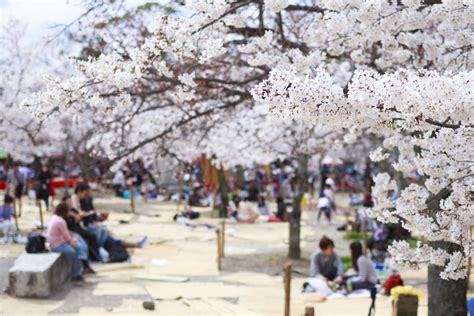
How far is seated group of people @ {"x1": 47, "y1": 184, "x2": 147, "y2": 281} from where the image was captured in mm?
11242

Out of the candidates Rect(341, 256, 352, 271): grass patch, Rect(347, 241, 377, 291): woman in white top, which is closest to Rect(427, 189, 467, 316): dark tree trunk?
Answer: Rect(347, 241, 377, 291): woman in white top

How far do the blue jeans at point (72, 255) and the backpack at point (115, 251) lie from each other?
2.21 m

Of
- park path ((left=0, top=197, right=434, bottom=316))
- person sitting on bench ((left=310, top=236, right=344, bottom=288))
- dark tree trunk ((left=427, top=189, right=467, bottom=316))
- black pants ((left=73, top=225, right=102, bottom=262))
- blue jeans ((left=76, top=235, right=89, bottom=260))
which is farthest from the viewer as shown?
black pants ((left=73, top=225, right=102, bottom=262))

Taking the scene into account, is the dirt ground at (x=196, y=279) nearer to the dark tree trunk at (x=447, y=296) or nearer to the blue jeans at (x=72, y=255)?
the blue jeans at (x=72, y=255)

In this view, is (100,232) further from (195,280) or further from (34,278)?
(34,278)

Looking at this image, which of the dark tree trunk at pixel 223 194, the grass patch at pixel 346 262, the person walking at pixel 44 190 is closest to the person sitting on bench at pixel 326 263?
the grass patch at pixel 346 262

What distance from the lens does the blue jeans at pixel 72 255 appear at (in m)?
11.3

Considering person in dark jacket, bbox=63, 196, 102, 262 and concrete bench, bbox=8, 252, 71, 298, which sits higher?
person in dark jacket, bbox=63, 196, 102, 262

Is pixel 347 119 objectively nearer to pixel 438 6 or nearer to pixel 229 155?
pixel 438 6

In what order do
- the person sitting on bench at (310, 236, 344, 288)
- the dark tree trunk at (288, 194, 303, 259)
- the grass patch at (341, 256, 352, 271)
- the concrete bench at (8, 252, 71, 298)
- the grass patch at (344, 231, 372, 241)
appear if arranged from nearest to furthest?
the concrete bench at (8, 252, 71, 298), the person sitting on bench at (310, 236, 344, 288), the grass patch at (341, 256, 352, 271), the dark tree trunk at (288, 194, 303, 259), the grass patch at (344, 231, 372, 241)

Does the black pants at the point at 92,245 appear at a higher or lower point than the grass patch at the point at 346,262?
higher

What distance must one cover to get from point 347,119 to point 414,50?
4.47m

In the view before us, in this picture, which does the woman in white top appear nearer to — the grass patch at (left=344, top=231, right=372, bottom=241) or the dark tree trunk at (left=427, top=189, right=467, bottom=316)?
the dark tree trunk at (left=427, top=189, right=467, bottom=316)

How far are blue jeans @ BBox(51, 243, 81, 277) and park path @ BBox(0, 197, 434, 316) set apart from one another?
1.03 ft
